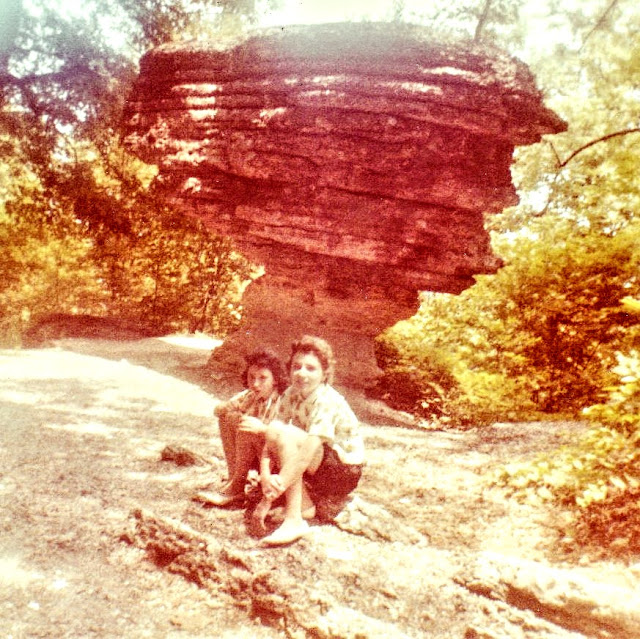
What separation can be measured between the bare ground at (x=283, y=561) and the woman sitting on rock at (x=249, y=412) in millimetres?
235

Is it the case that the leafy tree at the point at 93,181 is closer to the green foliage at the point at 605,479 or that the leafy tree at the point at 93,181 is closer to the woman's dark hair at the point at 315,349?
the woman's dark hair at the point at 315,349

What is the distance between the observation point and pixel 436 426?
26.2ft

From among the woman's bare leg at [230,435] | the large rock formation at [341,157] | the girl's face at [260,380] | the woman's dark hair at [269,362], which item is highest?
the large rock formation at [341,157]

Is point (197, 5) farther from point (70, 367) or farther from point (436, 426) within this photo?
point (436, 426)

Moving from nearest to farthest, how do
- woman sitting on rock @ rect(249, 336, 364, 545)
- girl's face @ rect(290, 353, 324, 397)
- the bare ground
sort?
the bare ground → woman sitting on rock @ rect(249, 336, 364, 545) → girl's face @ rect(290, 353, 324, 397)

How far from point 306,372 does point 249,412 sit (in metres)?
0.52

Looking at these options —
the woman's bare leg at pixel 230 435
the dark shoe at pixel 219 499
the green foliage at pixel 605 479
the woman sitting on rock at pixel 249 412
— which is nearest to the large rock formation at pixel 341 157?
the green foliage at pixel 605 479

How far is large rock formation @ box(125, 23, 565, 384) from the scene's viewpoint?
709 centimetres

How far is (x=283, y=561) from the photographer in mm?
3289

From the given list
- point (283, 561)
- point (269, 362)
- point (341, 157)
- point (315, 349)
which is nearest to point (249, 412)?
point (269, 362)

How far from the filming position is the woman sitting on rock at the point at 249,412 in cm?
374

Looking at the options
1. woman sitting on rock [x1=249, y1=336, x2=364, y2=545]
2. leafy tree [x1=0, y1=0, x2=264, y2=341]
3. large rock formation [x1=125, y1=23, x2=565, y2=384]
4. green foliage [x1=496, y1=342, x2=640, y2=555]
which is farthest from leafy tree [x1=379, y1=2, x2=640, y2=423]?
leafy tree [x1=0, y1=0, x2=264, y2=341]

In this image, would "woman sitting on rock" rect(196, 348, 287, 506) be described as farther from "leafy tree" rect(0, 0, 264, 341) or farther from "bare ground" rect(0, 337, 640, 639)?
"leafy tree" rect(0, 0, 264, 341)

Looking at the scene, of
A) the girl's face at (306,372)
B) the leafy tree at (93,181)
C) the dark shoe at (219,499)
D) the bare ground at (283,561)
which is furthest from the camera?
the leafy tree at (93,181)
